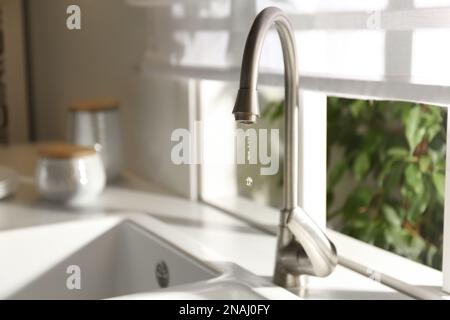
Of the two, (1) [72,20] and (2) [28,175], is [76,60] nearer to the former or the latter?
(2) [28,175]

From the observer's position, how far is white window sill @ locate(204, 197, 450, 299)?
766 mm

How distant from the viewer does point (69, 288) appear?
1.05m

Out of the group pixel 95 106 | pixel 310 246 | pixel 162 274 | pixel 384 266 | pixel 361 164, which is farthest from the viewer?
pixel 95 106

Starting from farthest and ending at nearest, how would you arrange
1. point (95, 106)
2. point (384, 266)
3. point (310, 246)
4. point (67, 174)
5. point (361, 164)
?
point (95, 106) → point (361, 164) → point (67, 174) → point (384, 266) → point (310, 246)

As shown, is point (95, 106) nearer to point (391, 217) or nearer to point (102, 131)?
point (102, 131)

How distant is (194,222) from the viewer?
1.09 metres

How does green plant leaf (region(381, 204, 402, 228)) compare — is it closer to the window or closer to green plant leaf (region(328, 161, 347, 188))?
the window

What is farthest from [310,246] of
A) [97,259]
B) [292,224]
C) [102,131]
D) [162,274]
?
[102,131]

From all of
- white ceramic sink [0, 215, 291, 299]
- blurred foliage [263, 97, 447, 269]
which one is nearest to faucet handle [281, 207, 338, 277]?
white ceramic sink [0, 215, 291, 299]

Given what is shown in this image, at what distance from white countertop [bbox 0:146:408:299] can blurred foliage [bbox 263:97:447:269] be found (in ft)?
0.79

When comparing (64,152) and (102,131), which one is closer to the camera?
(64,152)
